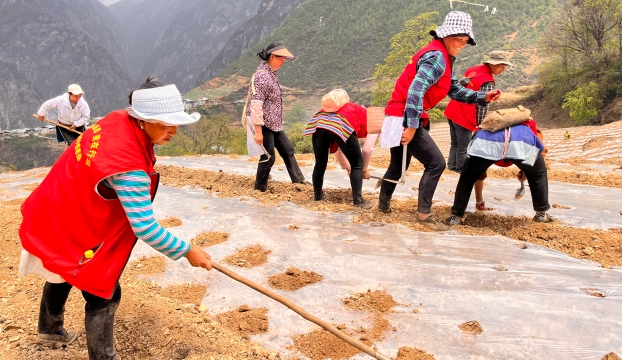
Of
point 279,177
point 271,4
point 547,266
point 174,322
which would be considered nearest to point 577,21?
point 279,177

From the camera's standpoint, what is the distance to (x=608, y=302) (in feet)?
7.53

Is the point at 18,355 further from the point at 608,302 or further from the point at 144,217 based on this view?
the point at 608,302

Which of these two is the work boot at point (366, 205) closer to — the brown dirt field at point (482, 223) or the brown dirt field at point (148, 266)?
the brown dirt field at point (482, 223)

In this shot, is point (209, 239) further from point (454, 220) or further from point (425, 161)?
point (454, 220)

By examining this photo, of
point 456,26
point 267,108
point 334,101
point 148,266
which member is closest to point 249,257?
point 148,266

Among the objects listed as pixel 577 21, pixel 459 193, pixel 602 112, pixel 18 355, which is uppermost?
pixel 577 21

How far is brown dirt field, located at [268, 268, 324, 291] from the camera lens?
2667 millimetres

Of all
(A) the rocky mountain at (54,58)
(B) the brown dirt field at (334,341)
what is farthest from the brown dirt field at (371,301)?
(A) the rocky mountain at (54,58)

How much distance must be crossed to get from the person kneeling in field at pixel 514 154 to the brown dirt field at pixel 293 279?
1708mm

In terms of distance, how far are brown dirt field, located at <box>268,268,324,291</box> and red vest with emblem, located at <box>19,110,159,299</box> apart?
44.5 inches

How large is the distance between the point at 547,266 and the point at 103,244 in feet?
8.71

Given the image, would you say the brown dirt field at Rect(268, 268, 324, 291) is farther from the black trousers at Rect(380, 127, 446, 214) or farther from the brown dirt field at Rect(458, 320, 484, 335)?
the black trousers at Rect(380, 127, 446, 214)

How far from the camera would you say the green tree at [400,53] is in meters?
27.3

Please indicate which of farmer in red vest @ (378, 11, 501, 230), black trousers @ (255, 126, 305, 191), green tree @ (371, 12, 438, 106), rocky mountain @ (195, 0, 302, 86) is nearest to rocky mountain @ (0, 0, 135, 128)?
rocky mountain @ (195, 0, 302, 86)
